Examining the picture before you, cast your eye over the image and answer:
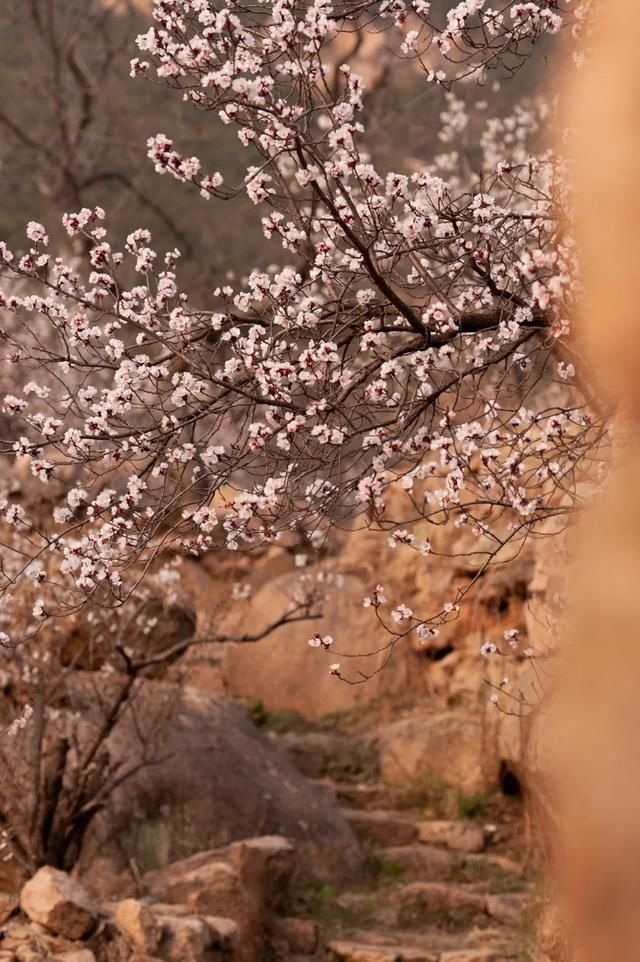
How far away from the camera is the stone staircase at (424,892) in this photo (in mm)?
8188

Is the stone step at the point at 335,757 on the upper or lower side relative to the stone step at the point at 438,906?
upper

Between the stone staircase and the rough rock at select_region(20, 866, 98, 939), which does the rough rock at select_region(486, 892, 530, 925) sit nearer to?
the stone staircase

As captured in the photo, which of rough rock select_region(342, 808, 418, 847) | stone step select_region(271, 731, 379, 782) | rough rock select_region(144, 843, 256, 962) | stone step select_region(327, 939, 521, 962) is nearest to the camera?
rough rock select_region(144, 843, 256, 962)

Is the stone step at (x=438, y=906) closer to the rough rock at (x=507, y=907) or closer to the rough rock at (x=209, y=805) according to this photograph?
the rough rock at (x=507, y=907)

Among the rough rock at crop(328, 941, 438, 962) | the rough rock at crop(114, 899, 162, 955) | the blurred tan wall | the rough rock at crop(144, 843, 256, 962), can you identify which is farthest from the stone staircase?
the blurred tan wall

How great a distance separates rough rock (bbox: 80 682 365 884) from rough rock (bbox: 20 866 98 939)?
1.51m

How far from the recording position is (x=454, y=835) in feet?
33.9

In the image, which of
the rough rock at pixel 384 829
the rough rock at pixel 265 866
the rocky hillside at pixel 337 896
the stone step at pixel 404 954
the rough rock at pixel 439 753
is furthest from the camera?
the rough rock at pixel 439 753

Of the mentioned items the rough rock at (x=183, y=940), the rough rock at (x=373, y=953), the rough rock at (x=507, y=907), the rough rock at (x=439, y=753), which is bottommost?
→ the rough rock at (x=183, y=940)

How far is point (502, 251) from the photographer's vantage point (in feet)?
19.8

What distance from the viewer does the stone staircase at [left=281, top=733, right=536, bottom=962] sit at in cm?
819

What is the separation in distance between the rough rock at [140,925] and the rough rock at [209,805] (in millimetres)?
1384

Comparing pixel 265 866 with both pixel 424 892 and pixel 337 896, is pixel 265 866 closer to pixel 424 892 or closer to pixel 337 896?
pixel 337 896

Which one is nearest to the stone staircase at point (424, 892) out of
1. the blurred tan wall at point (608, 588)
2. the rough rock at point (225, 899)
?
the rough rock at point (225, 899)
